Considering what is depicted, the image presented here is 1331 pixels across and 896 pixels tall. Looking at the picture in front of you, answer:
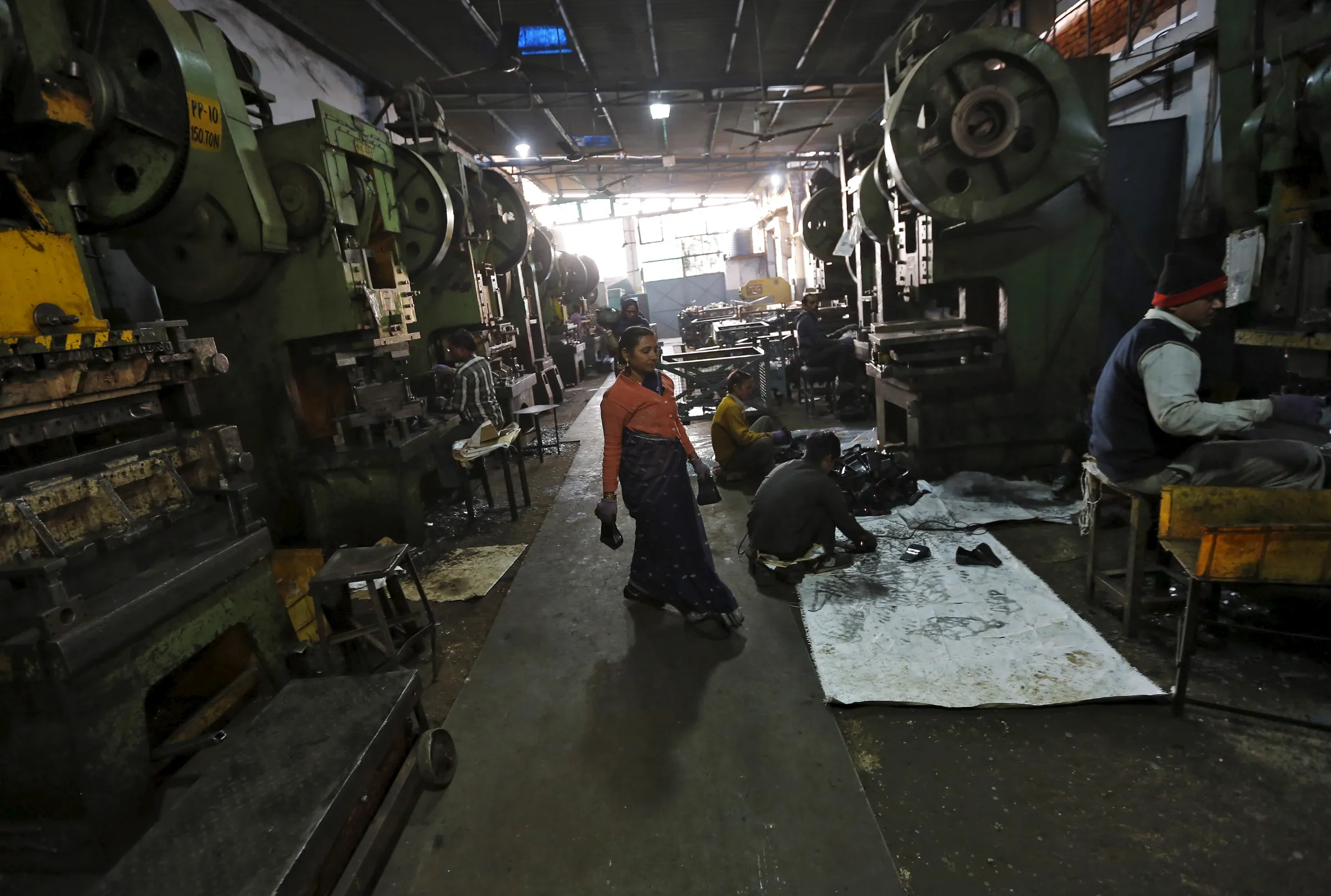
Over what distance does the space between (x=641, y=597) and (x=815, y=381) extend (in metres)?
5.14

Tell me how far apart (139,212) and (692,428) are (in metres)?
6.22

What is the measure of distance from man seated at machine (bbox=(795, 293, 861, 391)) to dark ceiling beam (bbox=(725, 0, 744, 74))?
12.1ft

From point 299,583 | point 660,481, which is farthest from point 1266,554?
point 299,583

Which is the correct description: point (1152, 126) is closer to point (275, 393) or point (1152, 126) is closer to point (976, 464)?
point (976, 464)

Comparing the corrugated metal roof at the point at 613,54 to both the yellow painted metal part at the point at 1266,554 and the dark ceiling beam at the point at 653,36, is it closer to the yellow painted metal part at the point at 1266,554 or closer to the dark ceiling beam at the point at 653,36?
the dark ceiling beam at the point at 653,36

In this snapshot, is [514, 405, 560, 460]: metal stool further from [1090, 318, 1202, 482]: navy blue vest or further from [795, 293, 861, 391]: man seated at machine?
[1090, 318, 1202, 482]: navy blue vest

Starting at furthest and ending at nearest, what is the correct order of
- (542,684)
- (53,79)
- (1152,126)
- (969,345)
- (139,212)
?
(1152,126) < (969,345) < (542,684) < (139,212) < (53,79)

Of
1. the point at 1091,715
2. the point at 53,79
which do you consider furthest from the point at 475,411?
the point at 1091,715

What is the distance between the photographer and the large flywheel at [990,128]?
429 cm

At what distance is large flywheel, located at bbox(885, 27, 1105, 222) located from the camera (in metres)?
4.29

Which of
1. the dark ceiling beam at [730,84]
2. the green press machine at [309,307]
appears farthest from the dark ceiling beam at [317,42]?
the dark ceiling beam at [730,84]

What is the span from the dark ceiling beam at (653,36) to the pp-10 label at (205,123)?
19.2ft

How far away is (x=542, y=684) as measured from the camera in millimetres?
3131

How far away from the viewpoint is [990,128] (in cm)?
437
